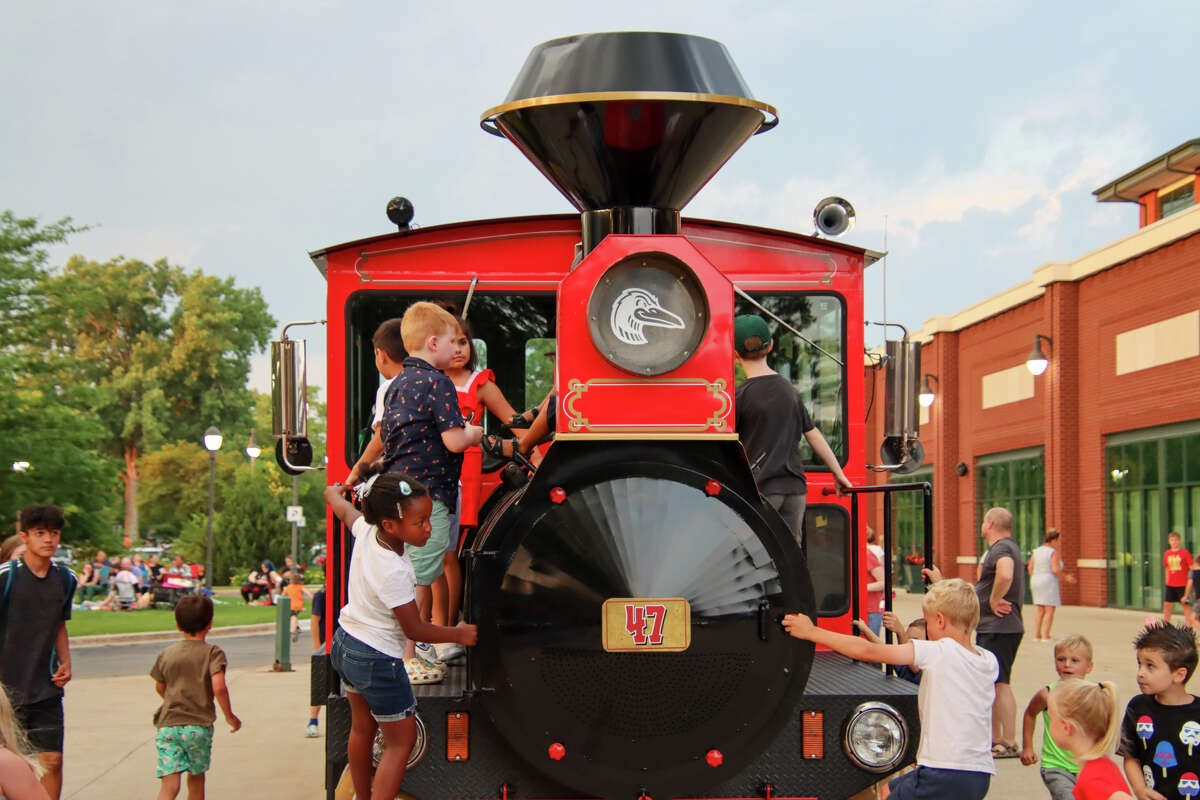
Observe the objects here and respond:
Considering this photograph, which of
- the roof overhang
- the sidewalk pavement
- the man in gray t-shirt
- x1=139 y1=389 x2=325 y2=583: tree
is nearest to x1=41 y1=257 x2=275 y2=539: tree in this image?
x1=139 y1=389 x2=325 y2=583: tree

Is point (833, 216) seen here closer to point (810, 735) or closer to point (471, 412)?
point (471, 412)

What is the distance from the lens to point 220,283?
6656 cm

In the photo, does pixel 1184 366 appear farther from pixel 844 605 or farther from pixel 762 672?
pixel 762 672

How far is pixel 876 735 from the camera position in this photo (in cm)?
459

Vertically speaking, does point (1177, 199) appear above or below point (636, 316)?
above

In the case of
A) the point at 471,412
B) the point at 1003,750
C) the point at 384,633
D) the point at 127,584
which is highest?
the point at 471,412

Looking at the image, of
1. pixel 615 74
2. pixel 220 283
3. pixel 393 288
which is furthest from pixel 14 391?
pixel 220 283

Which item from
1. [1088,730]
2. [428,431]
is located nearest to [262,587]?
[428,431]

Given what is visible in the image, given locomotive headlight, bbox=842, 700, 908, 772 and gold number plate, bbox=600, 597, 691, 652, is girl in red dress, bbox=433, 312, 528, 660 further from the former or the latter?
locomotive headlight, bbox=842, 700, 908, 772

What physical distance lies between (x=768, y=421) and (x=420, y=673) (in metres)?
1.80

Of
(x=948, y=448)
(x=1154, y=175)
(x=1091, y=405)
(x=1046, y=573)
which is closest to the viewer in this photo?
(x=1046, y=573)

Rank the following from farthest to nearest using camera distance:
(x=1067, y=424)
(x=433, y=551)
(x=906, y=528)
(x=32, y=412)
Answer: (x=906, y=528) < (x=1067, y=424) < (x=32, y=412) < (x=433, y=551)

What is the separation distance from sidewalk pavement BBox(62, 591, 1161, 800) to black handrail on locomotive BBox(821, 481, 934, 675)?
3.81 ft

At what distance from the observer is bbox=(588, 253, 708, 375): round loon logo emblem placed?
4.64m
